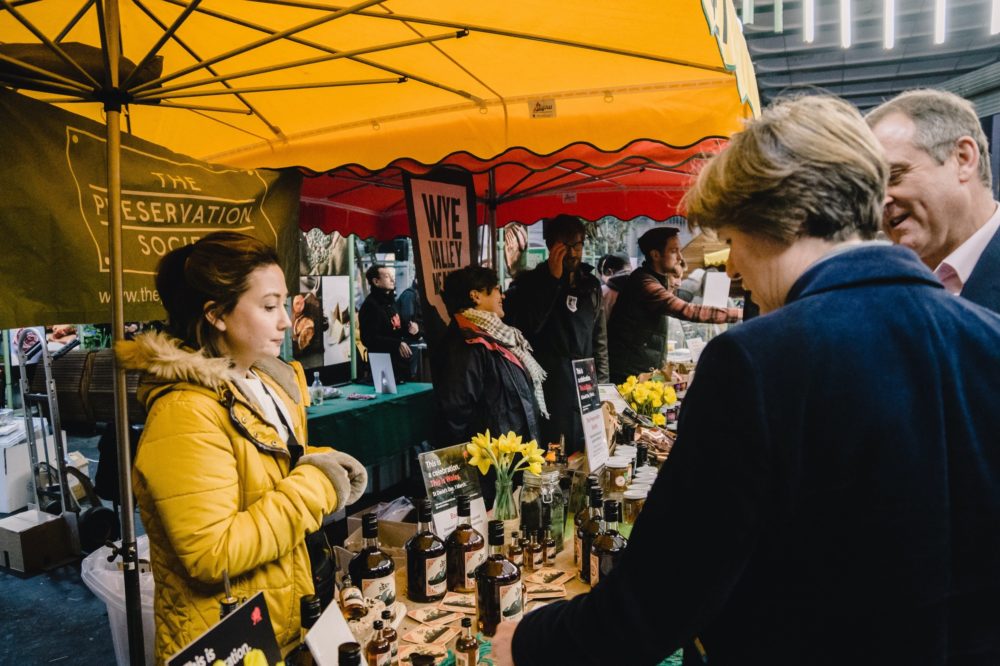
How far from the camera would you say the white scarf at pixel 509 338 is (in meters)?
3.41

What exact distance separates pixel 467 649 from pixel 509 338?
218cm

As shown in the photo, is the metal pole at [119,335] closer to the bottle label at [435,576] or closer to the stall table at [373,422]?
the bottle label at [435,576]

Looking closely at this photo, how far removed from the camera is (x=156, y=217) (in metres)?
2.03

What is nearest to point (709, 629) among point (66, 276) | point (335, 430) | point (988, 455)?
point (988, 455)

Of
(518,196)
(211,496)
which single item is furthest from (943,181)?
(518,196)

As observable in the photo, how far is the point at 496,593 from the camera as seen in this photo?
1.59 m

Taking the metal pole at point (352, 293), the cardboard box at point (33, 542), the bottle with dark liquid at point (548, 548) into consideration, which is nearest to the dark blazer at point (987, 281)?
the bottle with dark liquid at point (548, 548)

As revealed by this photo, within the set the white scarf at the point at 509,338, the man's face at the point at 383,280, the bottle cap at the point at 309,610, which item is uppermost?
the man's face at the point at 383,280

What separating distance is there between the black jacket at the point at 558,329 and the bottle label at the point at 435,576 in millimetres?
2328

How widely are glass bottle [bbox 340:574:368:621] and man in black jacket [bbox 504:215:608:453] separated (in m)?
2.55

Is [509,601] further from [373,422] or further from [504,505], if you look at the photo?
[373,422]

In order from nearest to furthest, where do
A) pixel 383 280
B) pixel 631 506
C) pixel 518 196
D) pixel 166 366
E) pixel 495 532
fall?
pixel 166 366
pixel 495 532
pixel 631 506
pixel 518 196
pixel 383 280

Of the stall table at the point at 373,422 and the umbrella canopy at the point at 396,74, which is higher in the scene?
the umbrella canopy at the point at 396,74

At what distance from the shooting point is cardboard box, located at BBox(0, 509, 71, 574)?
13.5 ft
